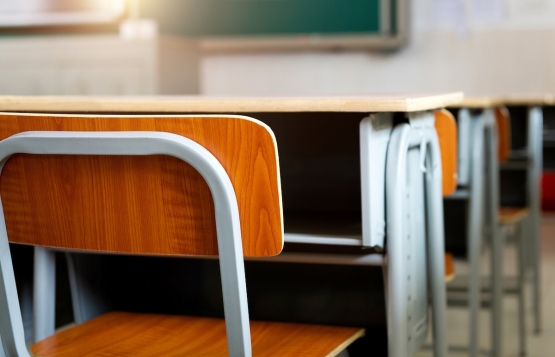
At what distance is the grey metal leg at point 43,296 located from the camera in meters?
1.41

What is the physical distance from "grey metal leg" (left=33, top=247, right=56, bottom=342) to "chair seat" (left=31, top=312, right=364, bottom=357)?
11 cm

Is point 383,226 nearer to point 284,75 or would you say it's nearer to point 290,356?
point 290,356

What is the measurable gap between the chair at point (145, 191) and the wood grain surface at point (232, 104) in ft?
0.73

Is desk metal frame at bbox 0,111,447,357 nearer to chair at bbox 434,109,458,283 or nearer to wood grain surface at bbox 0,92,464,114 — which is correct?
wood grain surface at bbox 0,92,464,114

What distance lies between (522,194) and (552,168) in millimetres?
2030

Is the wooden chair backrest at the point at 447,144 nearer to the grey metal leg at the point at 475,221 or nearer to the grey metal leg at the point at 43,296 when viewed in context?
the grey metal leg at the point at 475,221

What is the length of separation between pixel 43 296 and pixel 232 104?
1.77 feet

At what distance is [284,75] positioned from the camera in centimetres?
582

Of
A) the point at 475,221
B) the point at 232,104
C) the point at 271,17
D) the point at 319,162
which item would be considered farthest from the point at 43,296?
the point at 271,17

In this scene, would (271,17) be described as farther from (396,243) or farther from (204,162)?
(204,162)

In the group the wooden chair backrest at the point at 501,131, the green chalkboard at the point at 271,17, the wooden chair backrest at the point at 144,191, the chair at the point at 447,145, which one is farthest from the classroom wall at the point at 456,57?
the wooden chair backrest at the point at 144,191

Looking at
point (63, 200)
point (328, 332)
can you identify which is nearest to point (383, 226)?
point (328, 332)

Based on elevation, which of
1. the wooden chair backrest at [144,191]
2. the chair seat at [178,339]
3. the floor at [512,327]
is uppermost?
the wooden chair backrest at [144,191]

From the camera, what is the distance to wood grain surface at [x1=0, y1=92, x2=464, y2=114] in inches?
44.6
